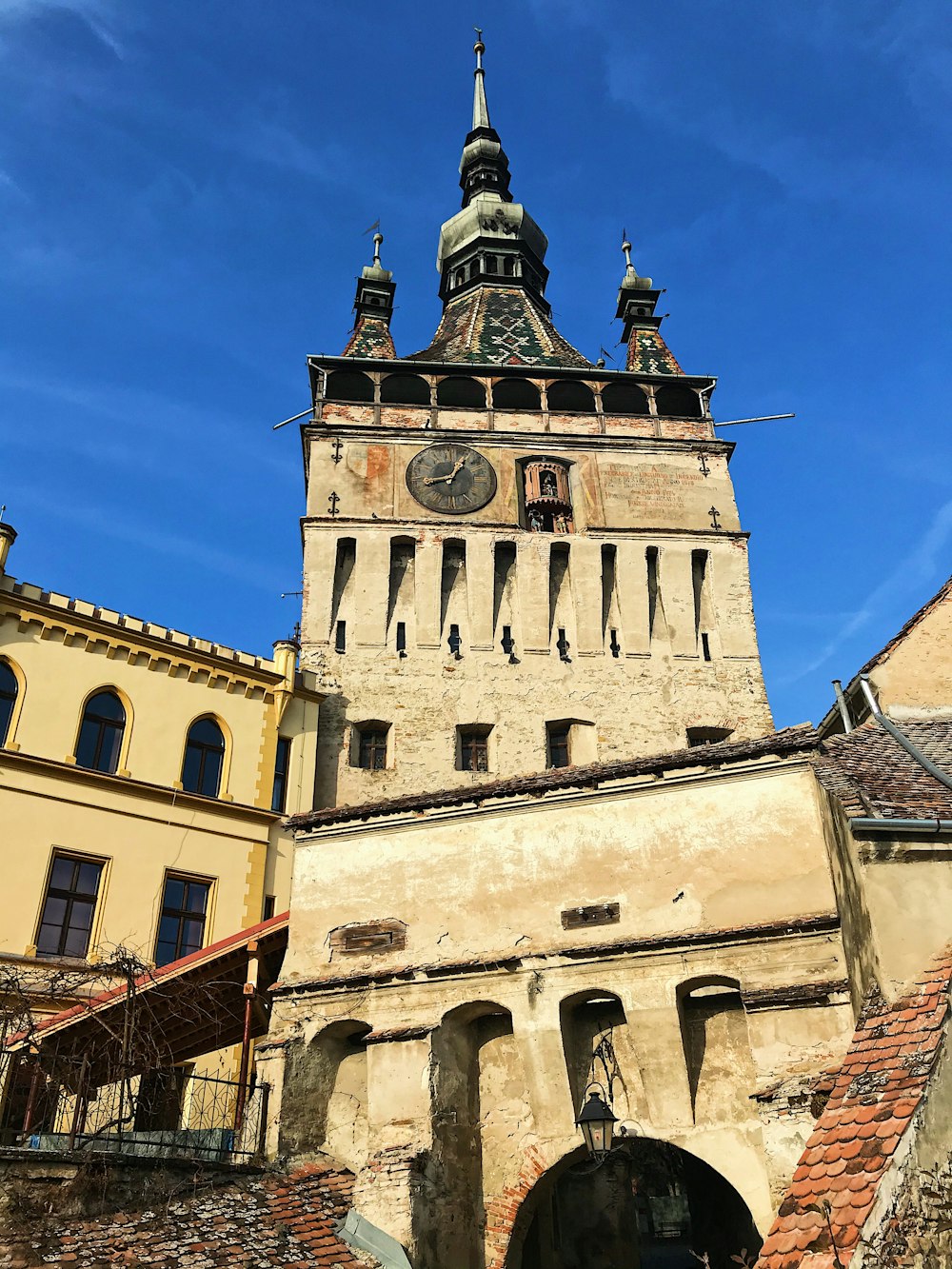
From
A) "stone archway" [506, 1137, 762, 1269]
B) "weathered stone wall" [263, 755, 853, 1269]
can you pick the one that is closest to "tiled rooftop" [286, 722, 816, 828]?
"weathered stone wall" [263, 755, 853, 1269]

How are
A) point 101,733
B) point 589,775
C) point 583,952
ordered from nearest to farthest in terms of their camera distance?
point 583,952 → point 589,775 → point 101,733

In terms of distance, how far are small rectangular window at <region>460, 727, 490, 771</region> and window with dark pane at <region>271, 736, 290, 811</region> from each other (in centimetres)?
433

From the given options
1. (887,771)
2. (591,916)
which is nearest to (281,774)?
(591,916)

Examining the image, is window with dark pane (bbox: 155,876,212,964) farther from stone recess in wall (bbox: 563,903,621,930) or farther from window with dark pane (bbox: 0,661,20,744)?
stone recess in wall (bbox: 563,903,621,930)

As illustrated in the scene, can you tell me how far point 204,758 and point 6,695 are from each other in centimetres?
371

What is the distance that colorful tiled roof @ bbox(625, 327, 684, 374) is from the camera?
108 feet

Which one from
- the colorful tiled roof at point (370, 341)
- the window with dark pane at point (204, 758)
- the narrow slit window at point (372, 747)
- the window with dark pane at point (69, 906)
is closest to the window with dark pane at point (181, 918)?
the window with dark pane at point (69, 906)

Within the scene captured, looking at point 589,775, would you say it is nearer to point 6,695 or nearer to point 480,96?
point 6,695

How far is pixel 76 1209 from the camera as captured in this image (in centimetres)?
1089

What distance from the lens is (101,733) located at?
2053 centimetres

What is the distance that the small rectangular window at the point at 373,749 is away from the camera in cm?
2520

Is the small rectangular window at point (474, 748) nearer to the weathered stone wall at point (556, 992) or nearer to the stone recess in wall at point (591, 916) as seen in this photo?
the weathered stone wall at point (556, 992)

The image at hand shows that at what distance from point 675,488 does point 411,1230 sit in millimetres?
21147

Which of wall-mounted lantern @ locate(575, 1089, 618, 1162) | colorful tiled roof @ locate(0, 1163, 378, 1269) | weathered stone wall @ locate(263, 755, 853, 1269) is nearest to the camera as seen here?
colorful tiled roof @ locate(0, 1163, 378, 1269)
